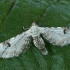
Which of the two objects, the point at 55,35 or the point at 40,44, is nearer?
the point at 40,44

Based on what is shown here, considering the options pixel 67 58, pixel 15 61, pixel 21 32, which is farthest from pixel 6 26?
pixel 67 58

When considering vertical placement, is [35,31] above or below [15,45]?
above

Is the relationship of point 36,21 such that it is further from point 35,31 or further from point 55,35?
point 55,35

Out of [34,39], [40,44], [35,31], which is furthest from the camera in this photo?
[35,31]

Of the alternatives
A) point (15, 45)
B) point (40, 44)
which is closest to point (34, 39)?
point (40, 44)

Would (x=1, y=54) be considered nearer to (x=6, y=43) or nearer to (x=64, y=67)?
(x=6, y=43)

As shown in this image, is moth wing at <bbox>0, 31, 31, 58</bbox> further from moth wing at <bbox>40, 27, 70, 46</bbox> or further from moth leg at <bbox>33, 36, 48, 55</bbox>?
moth wing at <bbox>40, 27, 70, 46</bbox>

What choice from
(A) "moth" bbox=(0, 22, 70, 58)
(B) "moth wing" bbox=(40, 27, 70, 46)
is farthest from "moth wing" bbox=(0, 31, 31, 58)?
(B) "moth wing" bbox=(40, 27, 70, 46)

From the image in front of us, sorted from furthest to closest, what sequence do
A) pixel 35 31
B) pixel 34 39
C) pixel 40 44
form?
1. pixel 35 31
2. pixel 34 39
3. pixel 40 44
